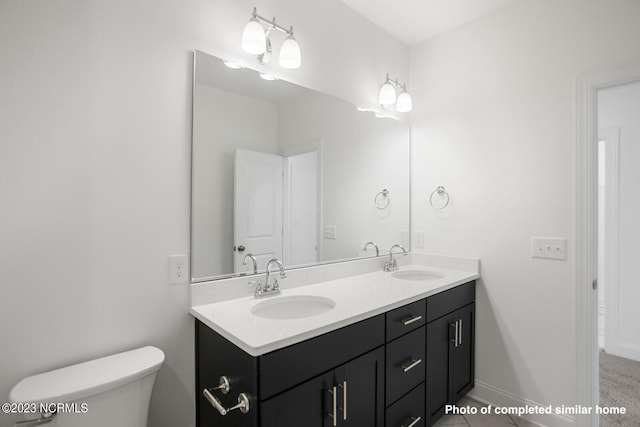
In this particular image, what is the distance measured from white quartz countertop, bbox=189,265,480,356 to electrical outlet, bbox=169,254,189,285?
14 centimetres

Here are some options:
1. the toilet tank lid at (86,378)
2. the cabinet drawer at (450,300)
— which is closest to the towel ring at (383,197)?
the cabinet drawer at (450,300)

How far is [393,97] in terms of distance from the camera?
2244 mm

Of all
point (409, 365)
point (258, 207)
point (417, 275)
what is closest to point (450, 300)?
point (417, 275)

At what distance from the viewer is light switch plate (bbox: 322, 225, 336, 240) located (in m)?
1.94

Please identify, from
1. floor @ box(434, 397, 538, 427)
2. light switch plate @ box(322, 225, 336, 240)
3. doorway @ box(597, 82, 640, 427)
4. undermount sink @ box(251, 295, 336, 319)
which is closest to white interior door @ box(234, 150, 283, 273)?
undermount sink @ box(251, 295, 336, 319)

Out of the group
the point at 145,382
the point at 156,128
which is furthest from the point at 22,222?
the point at 145,382

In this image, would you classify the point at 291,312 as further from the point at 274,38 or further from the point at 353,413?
the point at 274,38

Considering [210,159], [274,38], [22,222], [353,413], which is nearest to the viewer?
[22,222]

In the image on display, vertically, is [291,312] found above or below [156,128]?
below

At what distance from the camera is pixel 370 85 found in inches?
89.7

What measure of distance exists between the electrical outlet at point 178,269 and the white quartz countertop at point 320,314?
14cm

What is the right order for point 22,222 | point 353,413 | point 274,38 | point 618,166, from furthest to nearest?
point 618,166, point 274,38, point 353,413, point 22,222

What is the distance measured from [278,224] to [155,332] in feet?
2.49

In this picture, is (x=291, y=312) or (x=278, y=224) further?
(x=278, y=224)
